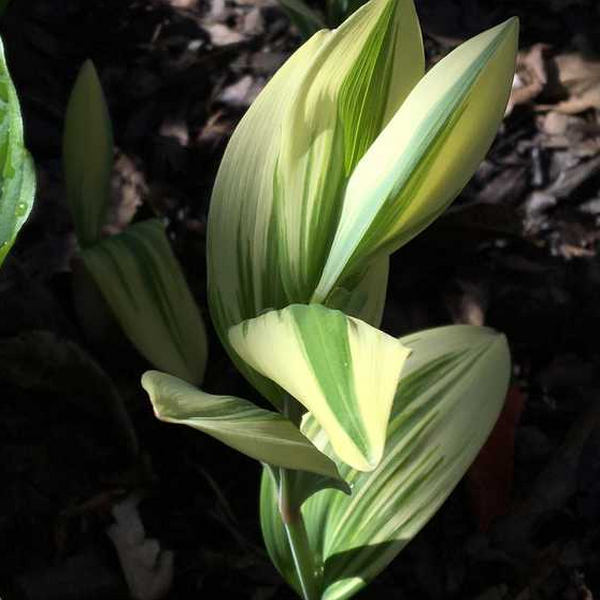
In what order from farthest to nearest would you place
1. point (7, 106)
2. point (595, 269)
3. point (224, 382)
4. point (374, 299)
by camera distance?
point (595, 269), point (224, 382), point (374, 299), point (7, 106)

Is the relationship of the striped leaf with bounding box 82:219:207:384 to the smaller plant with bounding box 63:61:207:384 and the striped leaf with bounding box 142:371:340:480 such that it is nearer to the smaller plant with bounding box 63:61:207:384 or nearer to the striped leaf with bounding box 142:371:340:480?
the smaller plant with bounding box 63:61:207:384

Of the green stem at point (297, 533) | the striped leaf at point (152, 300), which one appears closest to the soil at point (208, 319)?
the striped leaf at point (152, 300)

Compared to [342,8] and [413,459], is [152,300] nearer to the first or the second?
[413,459]

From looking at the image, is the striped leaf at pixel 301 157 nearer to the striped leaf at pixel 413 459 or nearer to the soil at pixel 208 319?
the striped leaf at pixel 413 459

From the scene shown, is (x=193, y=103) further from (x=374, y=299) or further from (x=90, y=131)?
(x=374, y=299)

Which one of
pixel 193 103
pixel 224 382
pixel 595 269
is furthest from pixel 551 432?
pixel 193 103

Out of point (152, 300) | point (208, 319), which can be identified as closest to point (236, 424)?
point (152, 300)

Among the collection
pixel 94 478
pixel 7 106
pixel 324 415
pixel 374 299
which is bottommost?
pixel 94 478

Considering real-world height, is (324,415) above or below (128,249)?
above
